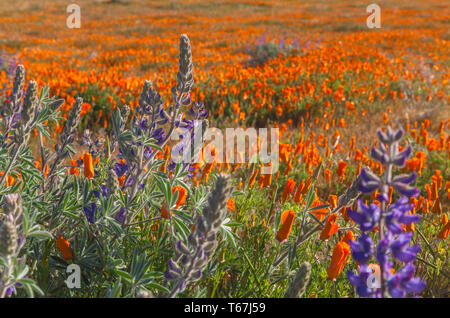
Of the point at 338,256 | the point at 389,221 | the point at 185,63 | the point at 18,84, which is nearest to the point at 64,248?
the point at 18,84

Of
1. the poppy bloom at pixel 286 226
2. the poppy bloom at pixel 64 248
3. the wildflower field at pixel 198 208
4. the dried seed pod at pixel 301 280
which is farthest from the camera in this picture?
the poppy bloom at pixel 286 226

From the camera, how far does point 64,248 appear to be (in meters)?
1.51

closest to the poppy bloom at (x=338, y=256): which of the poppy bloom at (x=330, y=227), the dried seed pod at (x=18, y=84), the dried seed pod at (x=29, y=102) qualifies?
the poppy bloom at (x=330, y=227)

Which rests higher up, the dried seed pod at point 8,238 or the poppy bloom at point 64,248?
the dried seed pod at point 8,238

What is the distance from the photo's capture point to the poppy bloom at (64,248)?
150cm

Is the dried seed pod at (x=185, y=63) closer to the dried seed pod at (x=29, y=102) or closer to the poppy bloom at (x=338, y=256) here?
the dried seed pod at (x=29, y=102)

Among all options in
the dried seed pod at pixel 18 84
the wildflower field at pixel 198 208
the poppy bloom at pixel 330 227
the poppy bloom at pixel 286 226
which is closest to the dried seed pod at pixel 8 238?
the wildflower field at pixel 198 208

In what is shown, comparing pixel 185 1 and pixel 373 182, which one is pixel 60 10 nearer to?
pixel 185 1

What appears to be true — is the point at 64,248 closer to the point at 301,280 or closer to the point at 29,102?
the point at 29,102

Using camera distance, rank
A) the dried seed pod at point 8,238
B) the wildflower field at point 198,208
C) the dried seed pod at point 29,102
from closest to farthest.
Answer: the dried seed pod at point 8,238 < the wildflower field at point 198,208 < the dried seed pod at point 29,102

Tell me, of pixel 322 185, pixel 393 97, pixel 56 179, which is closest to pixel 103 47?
pixel 393 97

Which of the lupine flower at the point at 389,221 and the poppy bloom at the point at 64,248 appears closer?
the lupine flower at the point at 389,221

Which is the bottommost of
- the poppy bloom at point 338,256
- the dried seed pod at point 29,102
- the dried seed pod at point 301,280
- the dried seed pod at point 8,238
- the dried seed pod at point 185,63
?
the poppy bloom at point 338,256

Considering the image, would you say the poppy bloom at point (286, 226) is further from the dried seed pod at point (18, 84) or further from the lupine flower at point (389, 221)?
the dried seed pod at point (18, 84)
